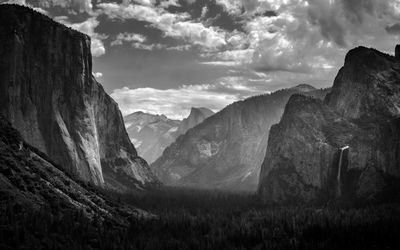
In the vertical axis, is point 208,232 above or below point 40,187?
below

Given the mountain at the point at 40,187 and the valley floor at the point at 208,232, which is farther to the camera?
the mountain at the point at 40,187

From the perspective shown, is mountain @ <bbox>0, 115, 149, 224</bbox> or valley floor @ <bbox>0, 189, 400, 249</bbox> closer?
valley floor @ <bbox>0, 189, 400, 249</bbox>

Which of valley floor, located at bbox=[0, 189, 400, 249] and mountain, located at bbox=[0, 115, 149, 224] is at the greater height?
mountain, located at bbox=[0, 115, 149, 224]

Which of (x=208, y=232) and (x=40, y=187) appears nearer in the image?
(x=40, y=187)

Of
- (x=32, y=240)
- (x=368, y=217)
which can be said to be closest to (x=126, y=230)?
(x=32, y=240)

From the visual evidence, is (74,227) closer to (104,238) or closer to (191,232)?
(104,238)
